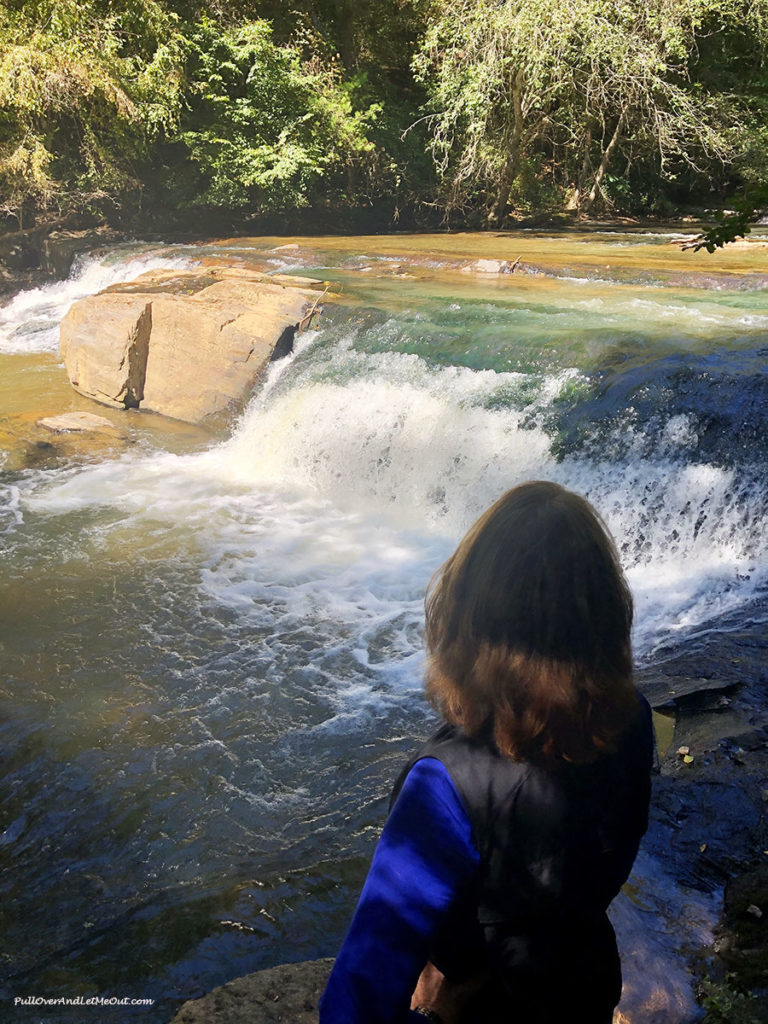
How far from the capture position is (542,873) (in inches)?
43.0

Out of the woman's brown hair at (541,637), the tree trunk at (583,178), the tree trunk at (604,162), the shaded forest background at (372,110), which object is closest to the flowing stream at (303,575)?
the woman's brown hair at (541,637)

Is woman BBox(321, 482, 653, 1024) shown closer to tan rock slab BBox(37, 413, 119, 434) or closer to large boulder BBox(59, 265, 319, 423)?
large boulder BBox(59, 265, 319, 423)

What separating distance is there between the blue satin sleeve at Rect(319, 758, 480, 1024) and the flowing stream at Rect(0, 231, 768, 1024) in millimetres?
1411

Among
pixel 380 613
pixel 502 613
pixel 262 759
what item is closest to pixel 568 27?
pixel 380 613

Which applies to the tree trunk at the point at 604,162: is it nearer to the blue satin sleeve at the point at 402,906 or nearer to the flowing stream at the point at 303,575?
the flowing stream at the point at 303,575

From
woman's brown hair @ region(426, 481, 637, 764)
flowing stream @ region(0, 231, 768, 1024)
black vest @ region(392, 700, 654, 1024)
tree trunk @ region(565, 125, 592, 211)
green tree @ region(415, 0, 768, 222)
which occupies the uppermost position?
green tree @ region(415, 0, 768, 222)

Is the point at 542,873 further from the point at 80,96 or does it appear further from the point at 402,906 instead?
the point at 80,96

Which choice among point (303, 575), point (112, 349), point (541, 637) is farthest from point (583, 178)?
point (541, 637)

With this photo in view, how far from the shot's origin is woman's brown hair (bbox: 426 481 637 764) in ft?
3.69

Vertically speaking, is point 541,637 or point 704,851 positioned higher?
point 541,637

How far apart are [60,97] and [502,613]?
14.8 metres

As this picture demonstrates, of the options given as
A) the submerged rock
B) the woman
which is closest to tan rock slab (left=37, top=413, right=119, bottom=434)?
the submerged rock

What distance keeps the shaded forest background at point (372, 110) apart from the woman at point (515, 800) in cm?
1316

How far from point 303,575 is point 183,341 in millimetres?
4355
